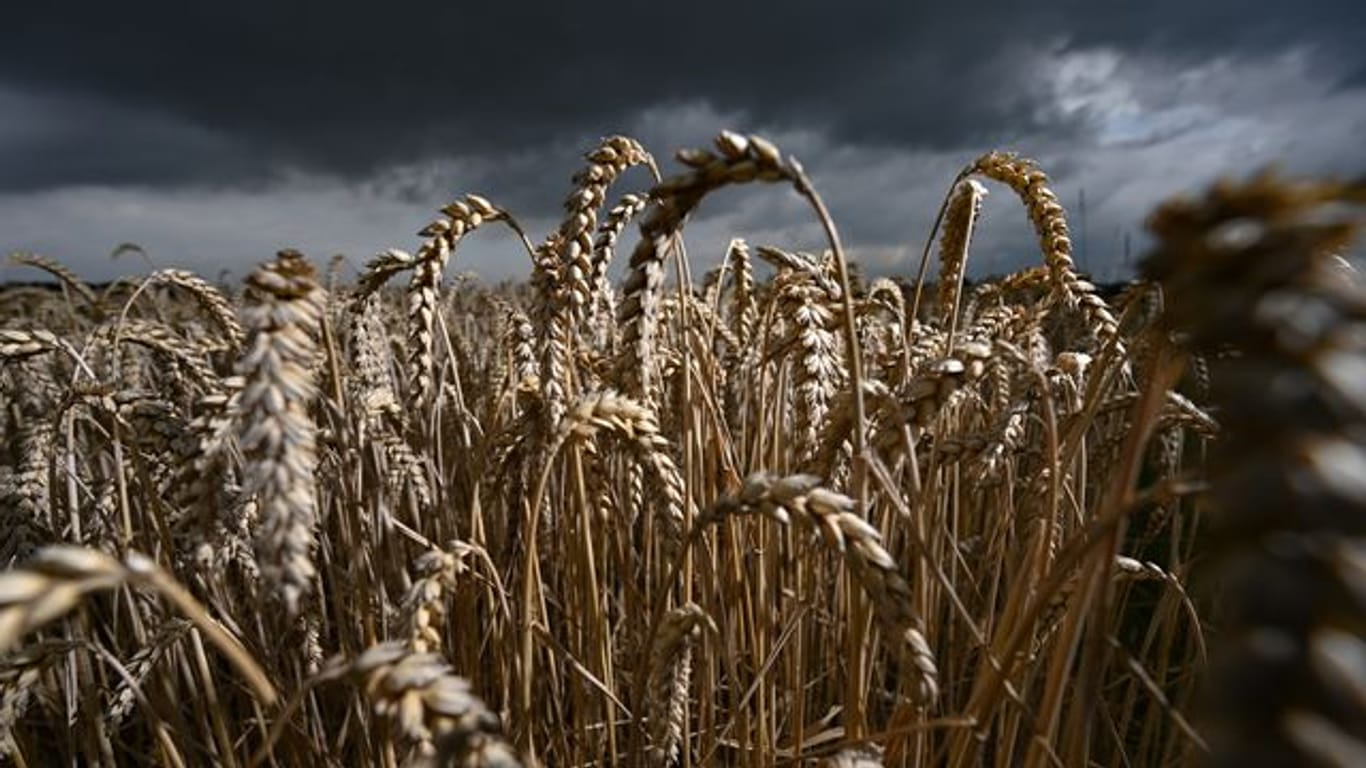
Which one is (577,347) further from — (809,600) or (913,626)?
(913,626)

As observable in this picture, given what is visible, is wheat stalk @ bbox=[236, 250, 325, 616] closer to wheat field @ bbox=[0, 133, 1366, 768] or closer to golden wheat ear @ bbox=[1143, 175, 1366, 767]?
wheat field @ bbox=[0, 133, 1366, 768]

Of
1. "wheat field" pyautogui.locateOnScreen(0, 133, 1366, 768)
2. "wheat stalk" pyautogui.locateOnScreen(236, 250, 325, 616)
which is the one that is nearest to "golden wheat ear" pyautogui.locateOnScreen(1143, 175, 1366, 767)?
"wheat field" pyautogui.locateOnScreen(0, 133, 1366, 768)

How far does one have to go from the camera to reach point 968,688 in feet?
10.0

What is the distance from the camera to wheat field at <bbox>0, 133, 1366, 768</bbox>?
50cm

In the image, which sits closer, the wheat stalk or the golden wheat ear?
the golden wheat ear

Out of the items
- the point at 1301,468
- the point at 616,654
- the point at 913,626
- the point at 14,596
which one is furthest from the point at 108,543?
the point at 1301,468

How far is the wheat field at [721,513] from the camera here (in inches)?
19.6

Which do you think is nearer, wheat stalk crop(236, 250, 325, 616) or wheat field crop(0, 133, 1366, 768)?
wheat field crop(0, 133, 1366, 768)

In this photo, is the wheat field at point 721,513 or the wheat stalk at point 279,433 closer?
the wheat field at point 721,513

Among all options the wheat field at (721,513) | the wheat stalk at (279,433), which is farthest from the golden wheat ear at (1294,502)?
the wheat stalk at (279,433)

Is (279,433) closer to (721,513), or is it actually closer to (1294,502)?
(721,513)

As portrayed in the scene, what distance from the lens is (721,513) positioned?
1161 millimetres

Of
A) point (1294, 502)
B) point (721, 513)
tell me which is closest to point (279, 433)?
point (721, 513)

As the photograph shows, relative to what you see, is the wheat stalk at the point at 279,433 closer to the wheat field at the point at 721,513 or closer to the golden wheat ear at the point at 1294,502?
the wheat field at the point at 721,513
